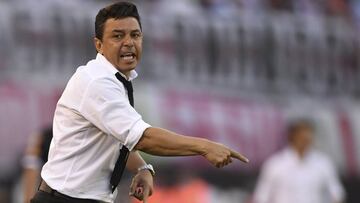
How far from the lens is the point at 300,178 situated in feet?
34.8

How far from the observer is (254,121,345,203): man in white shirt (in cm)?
1052

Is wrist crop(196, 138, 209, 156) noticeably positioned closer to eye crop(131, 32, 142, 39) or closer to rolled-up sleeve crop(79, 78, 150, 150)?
rolled-up sleeve crop(79, 78, 150, 150)

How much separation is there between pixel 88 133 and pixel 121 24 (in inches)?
22.0

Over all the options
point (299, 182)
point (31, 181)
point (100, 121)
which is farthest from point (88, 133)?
point (299, 182)

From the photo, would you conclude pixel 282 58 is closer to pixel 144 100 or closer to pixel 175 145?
pixel 144 100

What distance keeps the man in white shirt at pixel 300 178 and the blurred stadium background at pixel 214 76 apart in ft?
6.15

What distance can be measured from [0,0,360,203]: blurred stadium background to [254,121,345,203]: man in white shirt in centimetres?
188

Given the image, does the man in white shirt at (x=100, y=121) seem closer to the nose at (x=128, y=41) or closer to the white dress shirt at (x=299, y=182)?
the nose at (x=128, y=41)

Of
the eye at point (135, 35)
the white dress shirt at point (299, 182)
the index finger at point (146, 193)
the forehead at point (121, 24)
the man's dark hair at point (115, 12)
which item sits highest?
the man's dark hair at point (115, 12)


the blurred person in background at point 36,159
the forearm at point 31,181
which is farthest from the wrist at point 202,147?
the forearm at point 31,181

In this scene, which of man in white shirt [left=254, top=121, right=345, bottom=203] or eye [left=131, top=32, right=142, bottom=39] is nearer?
eye [left=131, top=32, right=142, bottom=39]

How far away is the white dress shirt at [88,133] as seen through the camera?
498 cm

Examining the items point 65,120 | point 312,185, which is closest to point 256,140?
point 312,185

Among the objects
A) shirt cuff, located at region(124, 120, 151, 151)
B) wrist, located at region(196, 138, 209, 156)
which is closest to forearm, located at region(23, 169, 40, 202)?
shirt cuff, located at region(124, 120, 151, 151)
